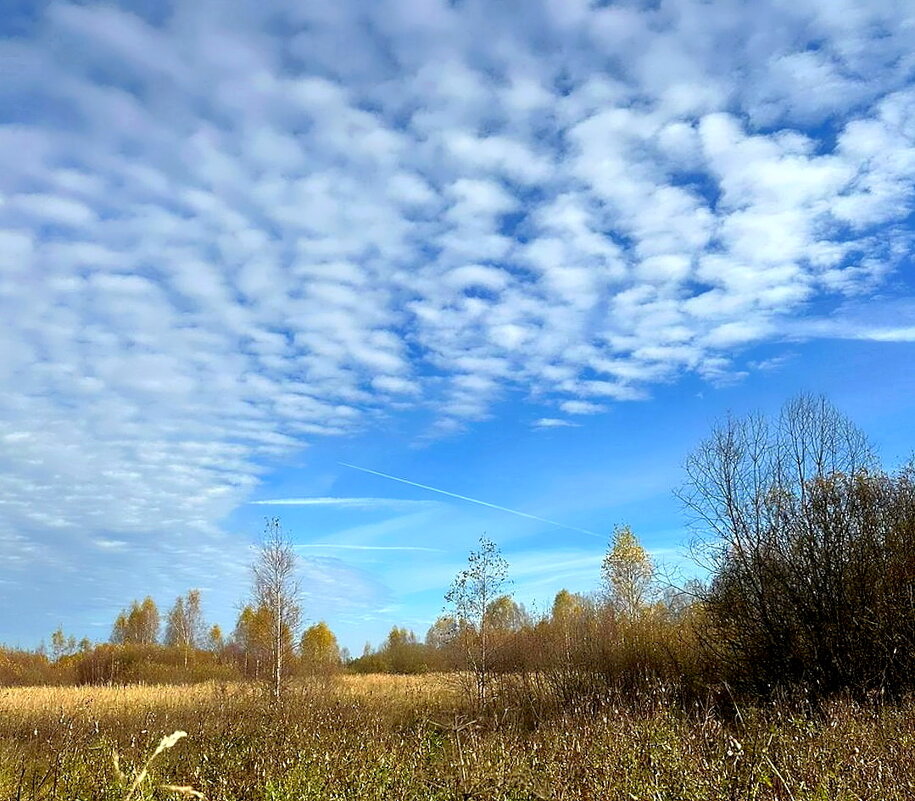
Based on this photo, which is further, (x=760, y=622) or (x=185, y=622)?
(x=185, y=622)

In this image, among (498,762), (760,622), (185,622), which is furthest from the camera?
(185,622)

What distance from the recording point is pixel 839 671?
12961 millimetres

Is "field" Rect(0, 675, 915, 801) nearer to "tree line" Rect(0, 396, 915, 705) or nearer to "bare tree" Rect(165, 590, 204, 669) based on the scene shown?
"tree line" Rect(0, 396, 915, 705)

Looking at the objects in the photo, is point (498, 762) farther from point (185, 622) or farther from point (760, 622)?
point (185, 622)

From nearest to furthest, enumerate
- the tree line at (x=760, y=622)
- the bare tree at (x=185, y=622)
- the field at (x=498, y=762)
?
1. the field at (x=498, y=762)
2. the tree line at (x=760, y=622)
3. the bare tree at (x=185, y=622)

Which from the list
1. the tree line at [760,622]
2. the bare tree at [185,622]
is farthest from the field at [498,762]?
the bare tree at [185,622]

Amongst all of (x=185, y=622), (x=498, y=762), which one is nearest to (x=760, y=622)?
(x=498, y=762)

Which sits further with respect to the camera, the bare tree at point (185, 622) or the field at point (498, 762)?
the bare tree at point (185, 622)

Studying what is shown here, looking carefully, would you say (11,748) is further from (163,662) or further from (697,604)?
(163,662)

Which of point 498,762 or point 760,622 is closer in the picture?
point 498,762

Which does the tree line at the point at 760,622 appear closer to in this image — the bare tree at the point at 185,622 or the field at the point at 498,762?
the field at the point at 498,762

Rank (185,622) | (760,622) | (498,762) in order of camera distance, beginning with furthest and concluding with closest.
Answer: (185,622) < (760,622) < (498,762)

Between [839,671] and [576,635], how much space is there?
5426 mm

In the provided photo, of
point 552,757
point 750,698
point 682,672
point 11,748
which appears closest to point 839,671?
point 750,698
